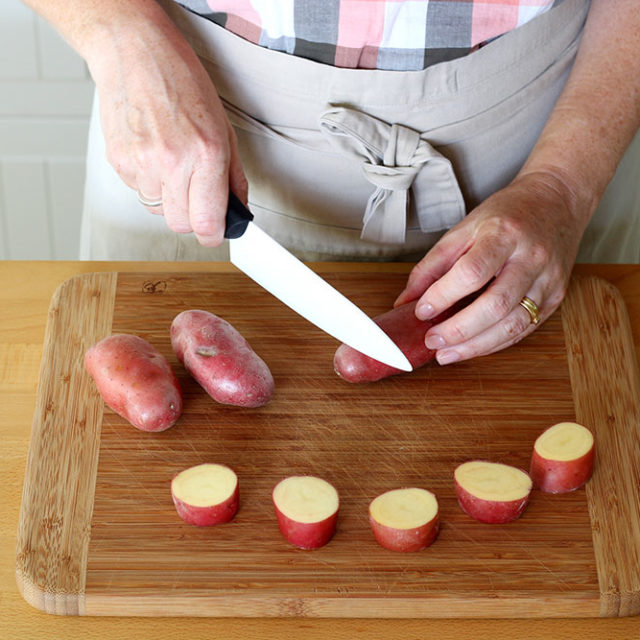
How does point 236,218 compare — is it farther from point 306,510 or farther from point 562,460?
point 562,460

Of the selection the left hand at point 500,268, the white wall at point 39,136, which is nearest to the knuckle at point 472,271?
the left hand at point 500,268

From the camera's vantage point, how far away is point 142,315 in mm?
1680

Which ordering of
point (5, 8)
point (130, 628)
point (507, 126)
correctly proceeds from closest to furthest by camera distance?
point (130, 628) < point (507, 126) < point (5, 8)

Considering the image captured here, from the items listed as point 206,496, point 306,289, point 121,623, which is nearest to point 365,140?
point 306,289

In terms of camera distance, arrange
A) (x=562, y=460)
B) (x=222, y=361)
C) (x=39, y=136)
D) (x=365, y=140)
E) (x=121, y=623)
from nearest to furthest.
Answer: (x=121, y=623), (x=562, y=460), (x=222, y=361), (x=365, y=140), (x=39, y=136)

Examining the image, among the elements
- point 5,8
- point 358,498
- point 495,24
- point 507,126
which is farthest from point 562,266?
point 5,8

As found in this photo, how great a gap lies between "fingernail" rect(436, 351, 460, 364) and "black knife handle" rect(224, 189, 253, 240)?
377 millimetres

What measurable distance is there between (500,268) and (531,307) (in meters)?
0.09

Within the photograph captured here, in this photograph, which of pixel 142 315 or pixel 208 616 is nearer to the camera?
Result: pixel 208 616

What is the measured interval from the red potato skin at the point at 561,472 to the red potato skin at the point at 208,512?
1.47 ft

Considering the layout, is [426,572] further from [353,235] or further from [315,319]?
[353,235]

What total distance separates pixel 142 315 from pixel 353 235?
44 cm

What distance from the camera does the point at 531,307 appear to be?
5.24ft

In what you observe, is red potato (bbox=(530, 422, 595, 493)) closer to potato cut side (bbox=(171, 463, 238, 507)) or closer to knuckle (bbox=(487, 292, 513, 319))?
knuckle (bbox=(487, 292, 513, 319))
